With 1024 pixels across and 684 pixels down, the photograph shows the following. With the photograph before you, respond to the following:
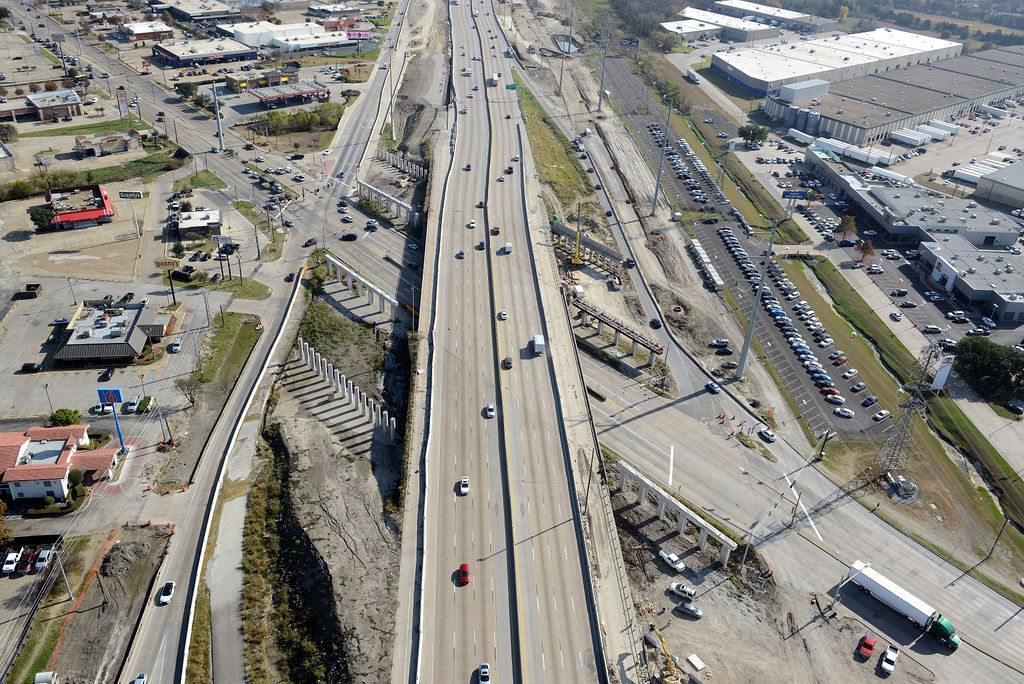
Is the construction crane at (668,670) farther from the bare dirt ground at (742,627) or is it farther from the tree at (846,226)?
the tree at (846,226)

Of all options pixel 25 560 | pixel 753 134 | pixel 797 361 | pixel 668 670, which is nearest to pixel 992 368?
pixel 797 361

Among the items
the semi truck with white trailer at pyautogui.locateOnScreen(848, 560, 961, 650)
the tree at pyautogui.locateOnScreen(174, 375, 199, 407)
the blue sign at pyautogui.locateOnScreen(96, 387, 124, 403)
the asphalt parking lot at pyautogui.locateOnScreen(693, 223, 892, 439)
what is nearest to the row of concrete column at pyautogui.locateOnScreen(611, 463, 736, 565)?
the semi truck with white trailer at pyautogui.locateOnScreen(848, 560, 961, 650)

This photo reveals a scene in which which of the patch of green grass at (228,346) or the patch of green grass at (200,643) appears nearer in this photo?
the patch of green grass at (200,643)

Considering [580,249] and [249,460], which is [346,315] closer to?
[249,460]

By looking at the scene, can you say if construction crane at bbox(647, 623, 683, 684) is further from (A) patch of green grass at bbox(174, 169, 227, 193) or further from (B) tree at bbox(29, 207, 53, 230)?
(A) patch of green grass at bbox(174, 169, 227, 193)

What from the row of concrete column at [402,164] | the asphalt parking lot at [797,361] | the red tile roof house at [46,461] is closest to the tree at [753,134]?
the asphalt parking lot at [797,361]

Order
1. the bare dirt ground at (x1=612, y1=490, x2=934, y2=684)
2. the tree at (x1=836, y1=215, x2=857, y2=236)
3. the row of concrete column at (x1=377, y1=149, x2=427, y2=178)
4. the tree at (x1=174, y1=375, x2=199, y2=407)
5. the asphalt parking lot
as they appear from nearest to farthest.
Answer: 1. the bare dirt ground at (x1=612, y1=490, x2=934, y2=684)
2. the tree at (x1=174, y1=375, x2=199, y2=407)
3. the asphalt parking lot
4. the tree at (x1=836, y1=215, x2=857, y2=236)
5. the row of concrete column at (x1=377, y1=149, x2=427, y2=178)

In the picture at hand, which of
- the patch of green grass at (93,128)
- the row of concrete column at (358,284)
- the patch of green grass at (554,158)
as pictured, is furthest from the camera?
the patch of green grass at (93,128)
